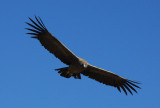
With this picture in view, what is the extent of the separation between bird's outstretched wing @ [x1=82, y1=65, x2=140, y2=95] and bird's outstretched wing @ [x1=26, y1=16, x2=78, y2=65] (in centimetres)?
106

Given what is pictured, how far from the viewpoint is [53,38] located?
1446cm

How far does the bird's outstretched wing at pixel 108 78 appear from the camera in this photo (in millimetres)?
15664

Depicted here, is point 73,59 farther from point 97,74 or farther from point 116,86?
point 116,86

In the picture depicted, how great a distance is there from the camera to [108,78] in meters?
16.0

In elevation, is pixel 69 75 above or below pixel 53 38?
below

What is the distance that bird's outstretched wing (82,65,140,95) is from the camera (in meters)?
15.7

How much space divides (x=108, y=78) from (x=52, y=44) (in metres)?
3.09

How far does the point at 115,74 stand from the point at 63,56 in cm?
247

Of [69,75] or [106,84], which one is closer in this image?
[69,75]

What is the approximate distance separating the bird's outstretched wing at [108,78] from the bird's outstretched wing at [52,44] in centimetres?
106

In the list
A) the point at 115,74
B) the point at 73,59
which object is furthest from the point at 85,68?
the point at 115,74

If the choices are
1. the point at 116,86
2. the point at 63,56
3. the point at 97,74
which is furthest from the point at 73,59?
the point at 116,86

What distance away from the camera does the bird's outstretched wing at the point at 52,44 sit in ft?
47.4

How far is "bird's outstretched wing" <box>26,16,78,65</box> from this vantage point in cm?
1444
